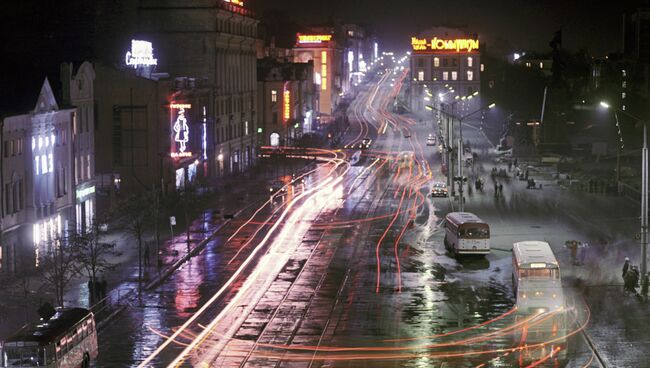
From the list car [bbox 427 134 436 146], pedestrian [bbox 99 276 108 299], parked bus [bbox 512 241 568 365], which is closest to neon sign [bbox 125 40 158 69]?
pedestrian [bbox 99 276 108 299]

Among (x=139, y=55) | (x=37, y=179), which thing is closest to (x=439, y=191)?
(x=139, y=55)

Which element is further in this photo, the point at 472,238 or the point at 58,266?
the point at 472,238

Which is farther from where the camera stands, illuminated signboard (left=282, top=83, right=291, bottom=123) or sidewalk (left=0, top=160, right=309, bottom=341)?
illuminated signboard (left=282, top=83, right=291, bottom=123)

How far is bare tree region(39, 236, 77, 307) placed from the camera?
4662 centimetres

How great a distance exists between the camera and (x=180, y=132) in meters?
94.8

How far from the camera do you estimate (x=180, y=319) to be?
152ft

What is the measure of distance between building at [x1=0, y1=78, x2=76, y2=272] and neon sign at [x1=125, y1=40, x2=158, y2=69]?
83.2 ft

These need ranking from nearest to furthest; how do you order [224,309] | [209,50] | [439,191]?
[224,309]
[439,191]
[209,50]

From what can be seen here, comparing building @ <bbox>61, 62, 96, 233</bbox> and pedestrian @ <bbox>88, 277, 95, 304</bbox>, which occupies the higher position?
building @ <bbox>61, 62, 96, 233</bbox>

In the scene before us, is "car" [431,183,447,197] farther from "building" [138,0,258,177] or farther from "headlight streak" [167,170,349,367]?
"building" [138,0,258,177]

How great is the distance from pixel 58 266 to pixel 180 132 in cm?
4439

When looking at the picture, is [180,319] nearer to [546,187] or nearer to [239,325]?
[239,325]

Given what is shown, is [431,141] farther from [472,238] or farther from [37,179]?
[37,179]

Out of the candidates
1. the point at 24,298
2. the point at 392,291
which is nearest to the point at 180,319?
the point at 24,298
